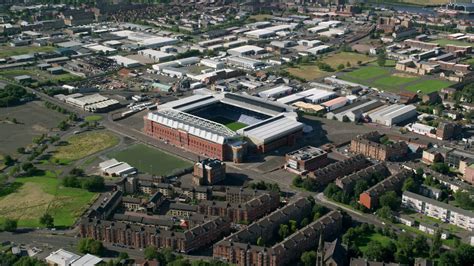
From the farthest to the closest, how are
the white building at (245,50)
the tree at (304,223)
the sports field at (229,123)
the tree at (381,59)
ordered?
1. the white building at (245,50)
2. the tree at (381,59)
3. the sports field at (229,123)
4. the tree at (304,223)

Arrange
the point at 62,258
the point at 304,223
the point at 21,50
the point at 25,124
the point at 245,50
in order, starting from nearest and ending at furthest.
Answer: the point at 62,258 → the point at 304,223 → the point at 25,124 → the point at 245,50 → the point at 21,50

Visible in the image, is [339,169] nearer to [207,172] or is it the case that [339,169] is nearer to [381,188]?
[381,188]

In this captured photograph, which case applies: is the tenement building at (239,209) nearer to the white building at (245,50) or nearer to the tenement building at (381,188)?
the tenement building at (381,188)

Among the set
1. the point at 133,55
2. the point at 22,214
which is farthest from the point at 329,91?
the point at 22,214

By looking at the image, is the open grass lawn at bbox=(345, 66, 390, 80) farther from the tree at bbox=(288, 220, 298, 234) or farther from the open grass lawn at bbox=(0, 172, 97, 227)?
the open grass lawn at bbox=(0, 172, 97, 227)

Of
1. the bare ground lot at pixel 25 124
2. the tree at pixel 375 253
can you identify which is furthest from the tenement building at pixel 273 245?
the bare ground lot at pixel 25 124

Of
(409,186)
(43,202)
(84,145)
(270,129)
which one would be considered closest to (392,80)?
(270,129)
